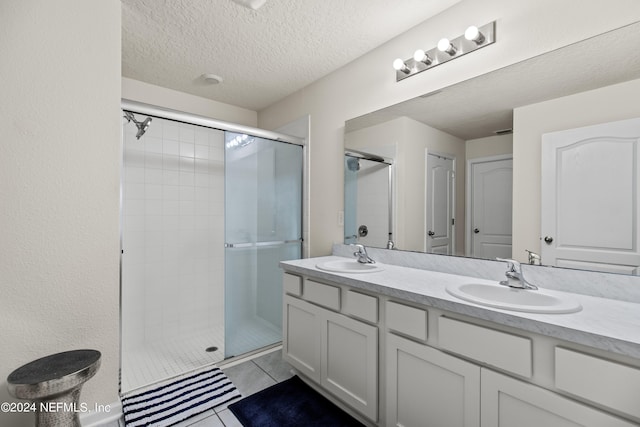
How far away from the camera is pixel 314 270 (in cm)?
181

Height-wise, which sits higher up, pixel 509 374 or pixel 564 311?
pixel 564 311

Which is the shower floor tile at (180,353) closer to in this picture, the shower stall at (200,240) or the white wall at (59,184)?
the shower stall at (200,240)

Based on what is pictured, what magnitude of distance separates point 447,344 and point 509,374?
22 centimetres

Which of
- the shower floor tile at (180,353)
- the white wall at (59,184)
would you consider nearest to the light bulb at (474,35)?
the white wall at (59,184)

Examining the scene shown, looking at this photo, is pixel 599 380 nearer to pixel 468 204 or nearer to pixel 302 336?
pixel 468 204

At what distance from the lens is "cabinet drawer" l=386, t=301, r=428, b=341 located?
126 cm

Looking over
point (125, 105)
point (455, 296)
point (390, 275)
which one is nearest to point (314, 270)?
point (390, 275)

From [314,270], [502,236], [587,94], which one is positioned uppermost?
[587,94]

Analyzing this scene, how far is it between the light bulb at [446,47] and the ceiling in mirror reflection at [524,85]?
0.19m

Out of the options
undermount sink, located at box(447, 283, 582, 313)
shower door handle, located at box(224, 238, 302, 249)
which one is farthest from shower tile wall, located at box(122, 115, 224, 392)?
undermount sink, located at box(447, 283, 582, 313)

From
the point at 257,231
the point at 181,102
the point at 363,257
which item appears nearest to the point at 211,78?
the point at 181,102

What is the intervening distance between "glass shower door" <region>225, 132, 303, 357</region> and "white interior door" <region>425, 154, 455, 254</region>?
1277 mm

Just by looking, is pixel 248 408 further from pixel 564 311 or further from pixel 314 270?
pixel 564 311

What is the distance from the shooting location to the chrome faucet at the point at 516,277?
135 centimetres
